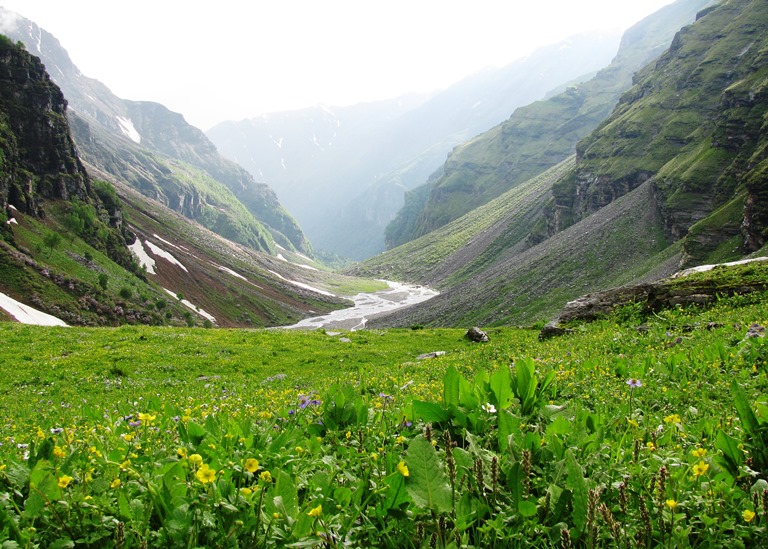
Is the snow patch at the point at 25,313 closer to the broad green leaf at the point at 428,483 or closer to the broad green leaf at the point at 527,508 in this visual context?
the broad green leaf at the point at 428,483

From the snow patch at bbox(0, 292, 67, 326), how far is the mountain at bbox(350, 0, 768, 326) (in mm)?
71588

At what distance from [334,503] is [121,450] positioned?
6.35 ft

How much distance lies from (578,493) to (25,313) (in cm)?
6519

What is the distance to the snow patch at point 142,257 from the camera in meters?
111

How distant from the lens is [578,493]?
9.91 ft

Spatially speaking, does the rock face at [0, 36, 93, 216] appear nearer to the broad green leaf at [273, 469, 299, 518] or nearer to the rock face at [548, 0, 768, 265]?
the broad green leaf at [273, 469, 299, 518]

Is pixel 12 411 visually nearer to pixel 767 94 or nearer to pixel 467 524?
pixel 467 524

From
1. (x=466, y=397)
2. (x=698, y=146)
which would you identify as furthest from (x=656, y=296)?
(x=698, y=146)

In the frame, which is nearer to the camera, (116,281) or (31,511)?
(31,511)

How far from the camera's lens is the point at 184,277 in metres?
121

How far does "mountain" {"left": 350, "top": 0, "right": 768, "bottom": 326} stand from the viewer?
255ft

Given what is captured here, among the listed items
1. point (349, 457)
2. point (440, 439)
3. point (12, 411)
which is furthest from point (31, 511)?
point (12, 411)

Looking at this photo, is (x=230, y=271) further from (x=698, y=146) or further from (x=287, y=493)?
(x=287, y=493)

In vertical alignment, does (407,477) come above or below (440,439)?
above
